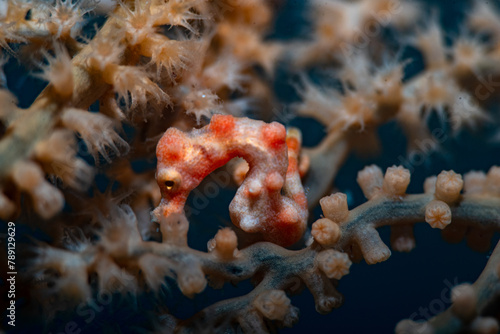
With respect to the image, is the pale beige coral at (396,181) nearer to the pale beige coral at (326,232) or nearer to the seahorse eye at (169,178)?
the pale beige coral at (326,232)

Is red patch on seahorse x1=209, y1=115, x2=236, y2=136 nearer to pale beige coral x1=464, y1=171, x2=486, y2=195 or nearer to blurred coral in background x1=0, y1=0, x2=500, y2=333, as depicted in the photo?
blurred coral in background x1=0, y1=0, x2=500, y2=333

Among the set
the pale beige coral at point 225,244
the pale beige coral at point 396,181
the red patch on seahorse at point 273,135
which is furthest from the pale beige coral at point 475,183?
the pale beige coral at point 225,244

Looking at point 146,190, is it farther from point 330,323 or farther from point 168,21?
point 330,323

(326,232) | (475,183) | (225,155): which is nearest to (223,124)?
(225,155)

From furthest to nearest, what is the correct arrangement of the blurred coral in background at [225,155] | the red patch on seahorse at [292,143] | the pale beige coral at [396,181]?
the red patch on seahorse at [292,143] → the pale beige coral at [396,181] → the blurred coral in background at [225,155]

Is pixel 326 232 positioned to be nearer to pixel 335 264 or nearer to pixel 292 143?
pixel 335 264

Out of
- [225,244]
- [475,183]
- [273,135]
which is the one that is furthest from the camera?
[475,183]

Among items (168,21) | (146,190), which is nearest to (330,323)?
(146,190)

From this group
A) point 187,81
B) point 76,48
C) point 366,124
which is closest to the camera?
point 76,48
